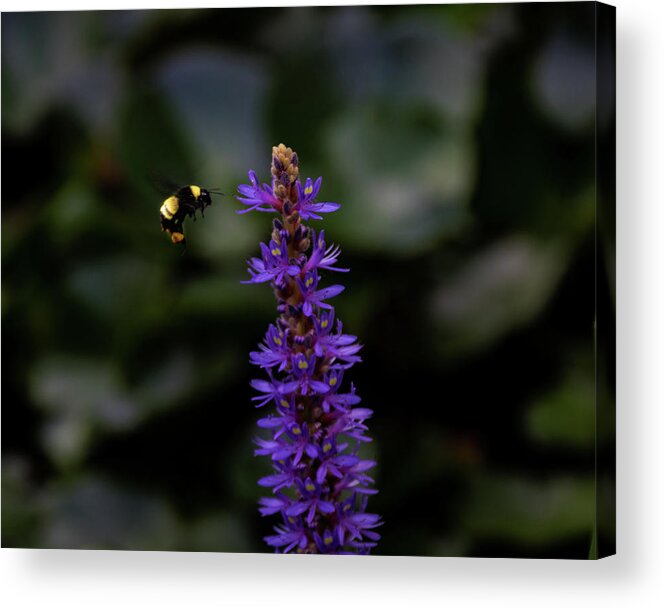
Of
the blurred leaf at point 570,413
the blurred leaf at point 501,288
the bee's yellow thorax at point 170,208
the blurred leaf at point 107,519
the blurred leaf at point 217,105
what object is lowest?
the blurred leaf at point 107,519

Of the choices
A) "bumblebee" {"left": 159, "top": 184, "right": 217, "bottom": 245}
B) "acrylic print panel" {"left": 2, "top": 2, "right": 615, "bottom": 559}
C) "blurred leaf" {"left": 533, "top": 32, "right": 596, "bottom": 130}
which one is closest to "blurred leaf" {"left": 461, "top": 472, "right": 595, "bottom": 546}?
"acrylic print panel" {"left": 2, "top": 2, "right": 615, "bottom": 559}

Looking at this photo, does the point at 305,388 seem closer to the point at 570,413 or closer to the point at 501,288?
the point at 501,288

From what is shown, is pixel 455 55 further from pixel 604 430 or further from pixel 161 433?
pixel 161 433

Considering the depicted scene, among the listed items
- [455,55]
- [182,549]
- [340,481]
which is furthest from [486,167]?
[182,549]

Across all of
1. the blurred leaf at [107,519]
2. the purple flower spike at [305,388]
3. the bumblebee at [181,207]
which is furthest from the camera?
the blurred leaf at [107,519]

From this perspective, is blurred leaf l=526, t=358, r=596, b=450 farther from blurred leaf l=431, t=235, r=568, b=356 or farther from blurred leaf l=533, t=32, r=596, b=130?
blurred leaf l=533, t=32, r=596, b=130

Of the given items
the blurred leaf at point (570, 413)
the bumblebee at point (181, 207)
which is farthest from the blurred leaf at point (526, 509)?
the bumblebee at point (181, 207)

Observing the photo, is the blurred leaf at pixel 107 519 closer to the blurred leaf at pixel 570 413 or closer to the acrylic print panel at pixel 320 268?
the acrylic print panel at pixel 320 268
